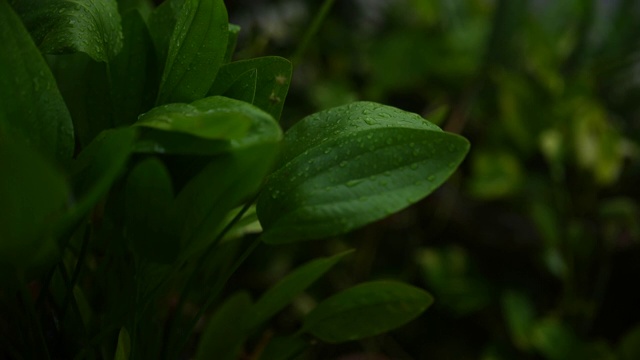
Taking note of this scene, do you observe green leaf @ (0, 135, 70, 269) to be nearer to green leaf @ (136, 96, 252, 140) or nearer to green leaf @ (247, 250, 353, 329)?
green leaf @ (136, 96, 252, 140)

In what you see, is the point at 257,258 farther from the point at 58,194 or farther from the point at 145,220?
the point at 58,194

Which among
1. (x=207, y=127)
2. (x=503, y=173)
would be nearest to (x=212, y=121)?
(x=207, y=127)

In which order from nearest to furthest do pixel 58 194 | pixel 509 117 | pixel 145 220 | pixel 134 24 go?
pixel 58 194, pixel 145 220, pixel 134 24, pixel 509 117

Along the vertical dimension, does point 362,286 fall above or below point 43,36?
below

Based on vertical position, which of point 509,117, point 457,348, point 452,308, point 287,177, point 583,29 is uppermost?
point 287,177

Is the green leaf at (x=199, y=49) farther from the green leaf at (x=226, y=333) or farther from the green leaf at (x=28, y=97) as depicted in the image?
the green leaf at (x=226, y=333)

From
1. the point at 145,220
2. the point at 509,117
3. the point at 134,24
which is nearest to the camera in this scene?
the point at 145,220

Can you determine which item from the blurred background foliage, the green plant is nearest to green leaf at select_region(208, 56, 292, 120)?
the green plant

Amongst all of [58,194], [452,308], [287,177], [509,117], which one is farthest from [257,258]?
[58,194]

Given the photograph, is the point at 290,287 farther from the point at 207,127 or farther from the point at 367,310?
the point at 207,127
